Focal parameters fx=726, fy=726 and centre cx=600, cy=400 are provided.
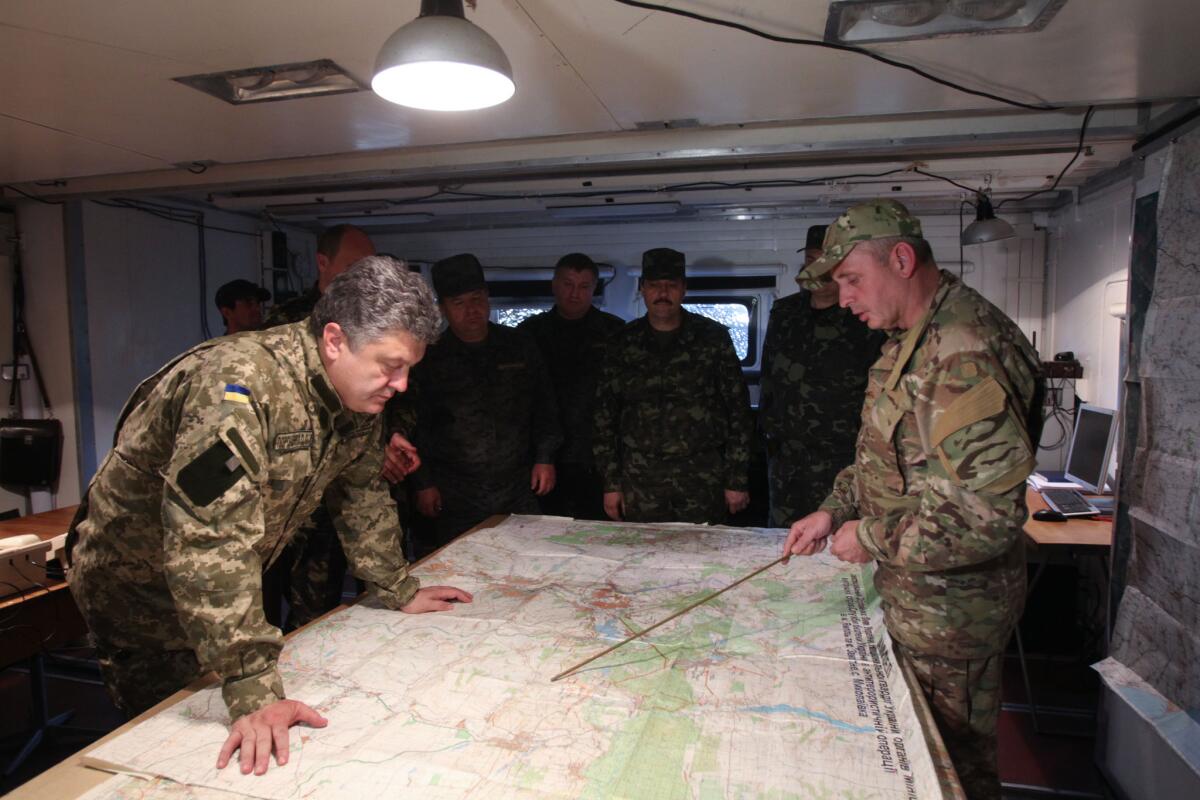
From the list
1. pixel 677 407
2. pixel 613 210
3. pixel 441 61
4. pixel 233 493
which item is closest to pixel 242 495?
pixel 233 493

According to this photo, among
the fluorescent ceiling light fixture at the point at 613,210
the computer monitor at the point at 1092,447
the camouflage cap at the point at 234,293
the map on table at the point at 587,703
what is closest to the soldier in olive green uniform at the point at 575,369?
the fluorescent ceiling light fixture at the point at 613,210

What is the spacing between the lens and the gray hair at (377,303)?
4.83ft

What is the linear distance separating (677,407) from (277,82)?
75.7 inches

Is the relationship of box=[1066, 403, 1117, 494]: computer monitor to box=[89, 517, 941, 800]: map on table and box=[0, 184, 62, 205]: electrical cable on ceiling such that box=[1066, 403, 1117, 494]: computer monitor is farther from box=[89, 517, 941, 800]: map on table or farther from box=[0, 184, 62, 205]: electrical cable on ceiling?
box=[0, 184, 62, 205]: electrical cable on ceiling

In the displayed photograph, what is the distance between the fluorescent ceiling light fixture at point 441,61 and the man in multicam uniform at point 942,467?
3.03ft

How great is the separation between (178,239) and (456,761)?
446 cm

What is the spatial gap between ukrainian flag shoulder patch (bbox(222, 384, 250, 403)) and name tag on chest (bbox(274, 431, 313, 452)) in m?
0.12

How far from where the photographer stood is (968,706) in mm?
1688

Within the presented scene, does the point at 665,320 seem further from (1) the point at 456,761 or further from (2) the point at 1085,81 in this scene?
(1) the point at 456,761

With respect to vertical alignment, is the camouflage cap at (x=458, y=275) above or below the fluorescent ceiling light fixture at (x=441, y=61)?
below

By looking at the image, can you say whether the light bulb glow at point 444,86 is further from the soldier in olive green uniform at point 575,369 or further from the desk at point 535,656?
the soldier in olive green uniform at point 575,369

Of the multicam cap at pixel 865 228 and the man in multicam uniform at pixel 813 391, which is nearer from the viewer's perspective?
the multicam cap at pixel 865 228

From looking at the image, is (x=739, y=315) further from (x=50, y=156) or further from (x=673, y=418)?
(x=50, y=156)

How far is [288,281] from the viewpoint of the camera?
5395 mm
